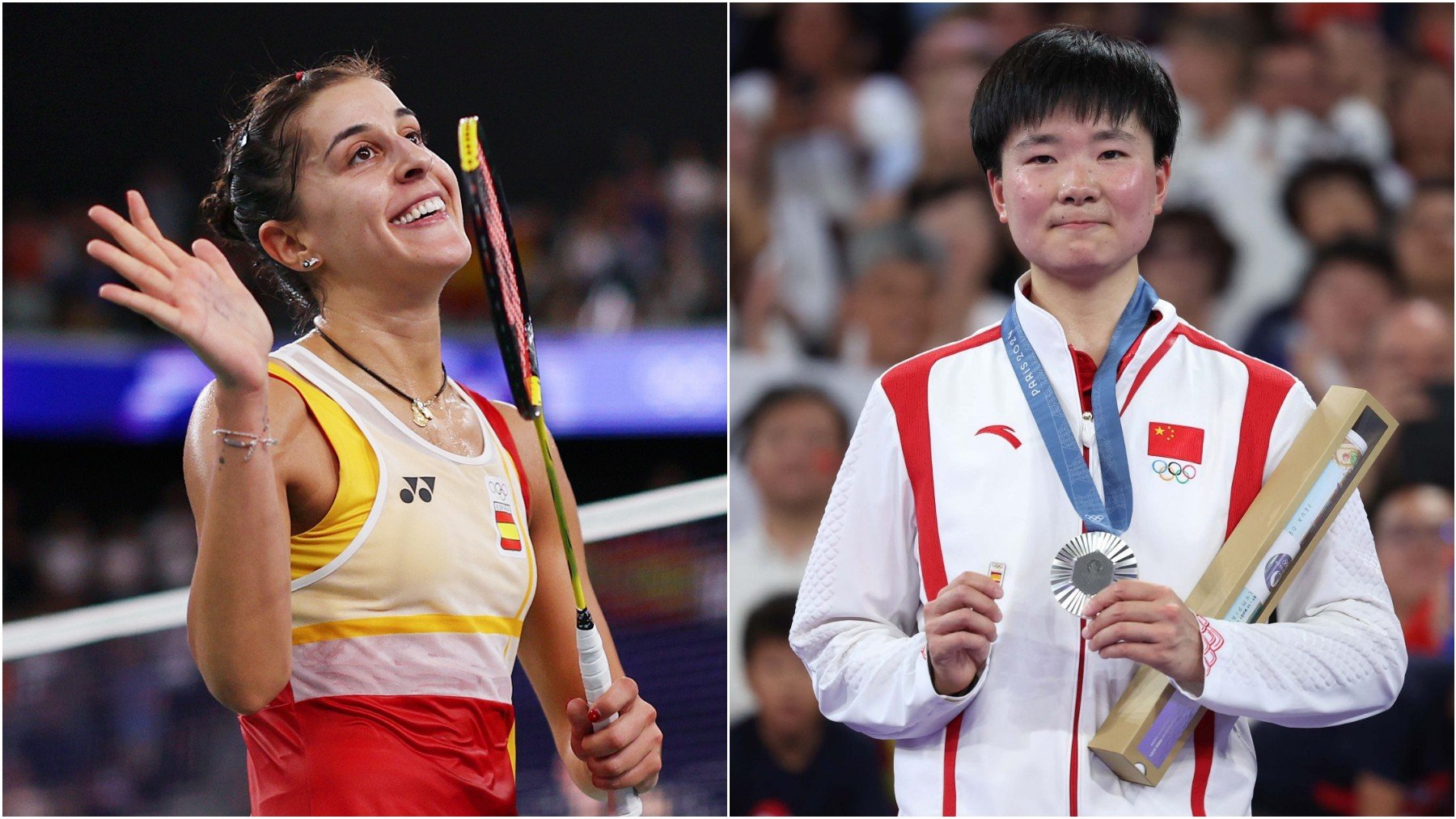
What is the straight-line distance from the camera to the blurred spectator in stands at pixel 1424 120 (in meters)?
5.82

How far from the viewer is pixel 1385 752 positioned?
4.89 meters

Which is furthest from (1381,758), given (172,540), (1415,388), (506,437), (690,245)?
(172,540)

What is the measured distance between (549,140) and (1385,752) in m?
6.36

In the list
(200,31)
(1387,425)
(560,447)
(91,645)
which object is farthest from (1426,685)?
(200,31)

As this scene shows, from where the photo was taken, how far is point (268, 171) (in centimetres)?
249

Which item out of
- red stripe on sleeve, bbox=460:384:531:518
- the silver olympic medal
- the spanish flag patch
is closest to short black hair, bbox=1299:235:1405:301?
the silver olympic medal

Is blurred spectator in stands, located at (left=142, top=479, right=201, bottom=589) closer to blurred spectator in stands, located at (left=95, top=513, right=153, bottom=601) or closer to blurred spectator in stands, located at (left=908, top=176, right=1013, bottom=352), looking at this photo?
blurred spectator in stands, located at (left=95, top=513, right=153, bottom=601)

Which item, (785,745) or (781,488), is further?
(781,488)

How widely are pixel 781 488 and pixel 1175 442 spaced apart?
2864mm

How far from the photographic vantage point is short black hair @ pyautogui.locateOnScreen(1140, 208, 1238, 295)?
5.63 m

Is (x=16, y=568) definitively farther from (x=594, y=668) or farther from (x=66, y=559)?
(x=594, y=668)

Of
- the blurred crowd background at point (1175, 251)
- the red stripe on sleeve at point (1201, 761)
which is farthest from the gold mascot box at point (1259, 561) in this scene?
the blurred crowd background at point (1175, 251)

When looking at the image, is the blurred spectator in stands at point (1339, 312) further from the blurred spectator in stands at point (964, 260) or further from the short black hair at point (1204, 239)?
the blurred spectator in stands at point (964, 260)

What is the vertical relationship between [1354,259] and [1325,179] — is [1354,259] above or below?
below
